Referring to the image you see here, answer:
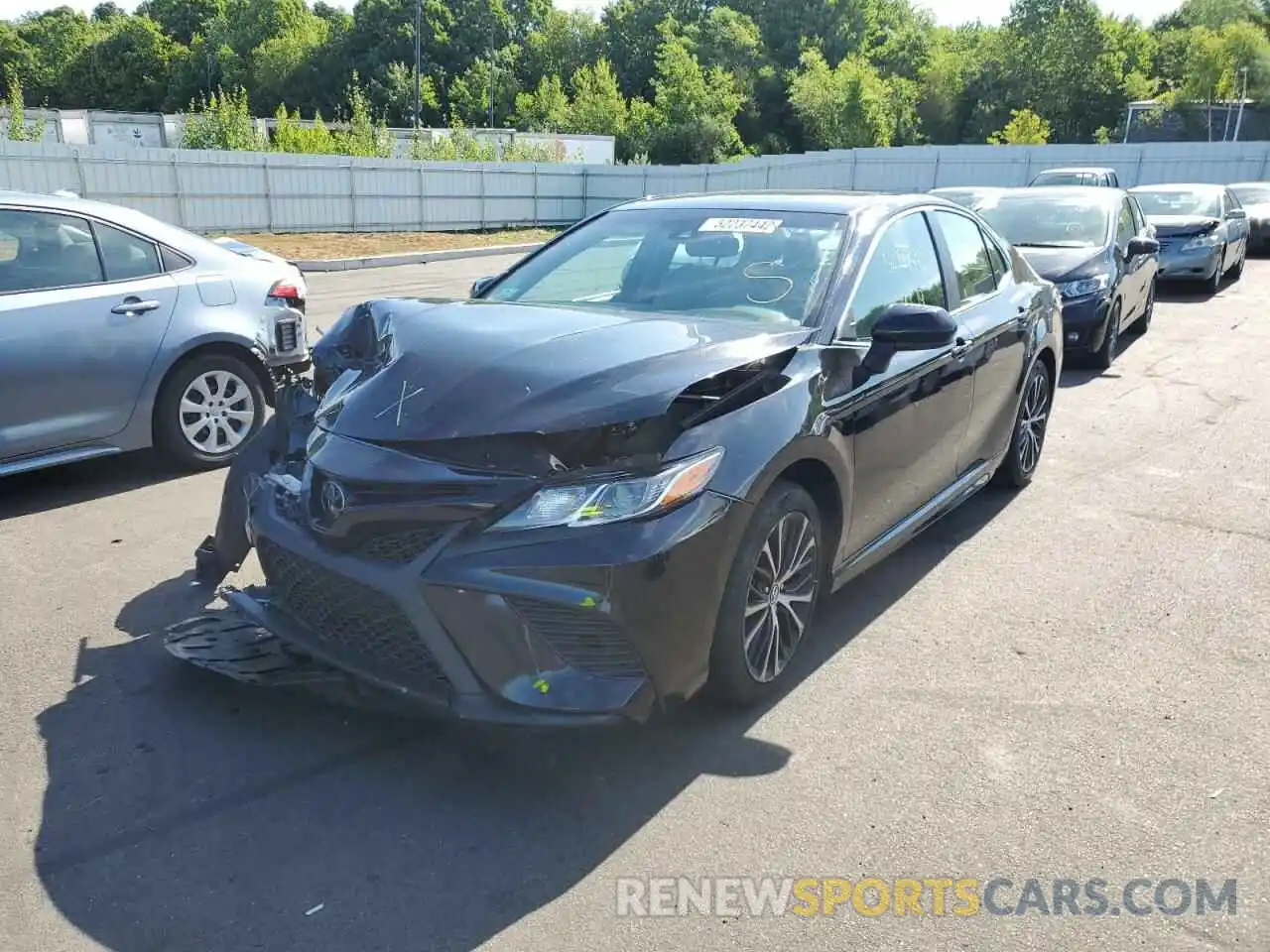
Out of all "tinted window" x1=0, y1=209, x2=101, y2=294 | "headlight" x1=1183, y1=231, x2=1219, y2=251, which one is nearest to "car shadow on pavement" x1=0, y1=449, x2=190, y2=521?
"tinted window" x1=0, y1=209, x2=101, y2=294

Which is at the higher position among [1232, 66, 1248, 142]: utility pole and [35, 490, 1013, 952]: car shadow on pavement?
[1232, 66, 1248, 142]: utility pole

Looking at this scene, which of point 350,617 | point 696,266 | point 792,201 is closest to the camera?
point 350,617

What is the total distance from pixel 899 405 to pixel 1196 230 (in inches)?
492

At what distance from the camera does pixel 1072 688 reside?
3789 mm

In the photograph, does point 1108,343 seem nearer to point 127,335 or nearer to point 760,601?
point 760,601

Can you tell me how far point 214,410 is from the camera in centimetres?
627

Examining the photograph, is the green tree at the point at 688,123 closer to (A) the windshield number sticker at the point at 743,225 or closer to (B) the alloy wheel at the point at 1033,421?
(B) the alloy wheel at the point at 1033,421

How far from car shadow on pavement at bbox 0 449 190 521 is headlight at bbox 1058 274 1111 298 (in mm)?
7275

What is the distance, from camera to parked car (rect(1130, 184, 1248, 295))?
47.2 ft

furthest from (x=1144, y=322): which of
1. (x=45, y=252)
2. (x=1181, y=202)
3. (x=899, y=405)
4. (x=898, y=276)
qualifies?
(x=45, y=252)

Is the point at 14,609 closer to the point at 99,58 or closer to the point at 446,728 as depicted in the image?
the point at 446,728

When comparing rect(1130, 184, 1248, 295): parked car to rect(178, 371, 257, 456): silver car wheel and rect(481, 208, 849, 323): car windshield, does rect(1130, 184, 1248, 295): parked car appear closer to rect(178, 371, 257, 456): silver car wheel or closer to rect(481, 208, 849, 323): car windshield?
rect(481, 208, 849, 323): car windshield

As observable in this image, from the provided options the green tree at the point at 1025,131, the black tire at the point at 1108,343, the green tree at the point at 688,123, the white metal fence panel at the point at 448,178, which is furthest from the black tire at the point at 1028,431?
the green tree at the point at 688,123

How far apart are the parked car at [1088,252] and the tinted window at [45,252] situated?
746 cm
